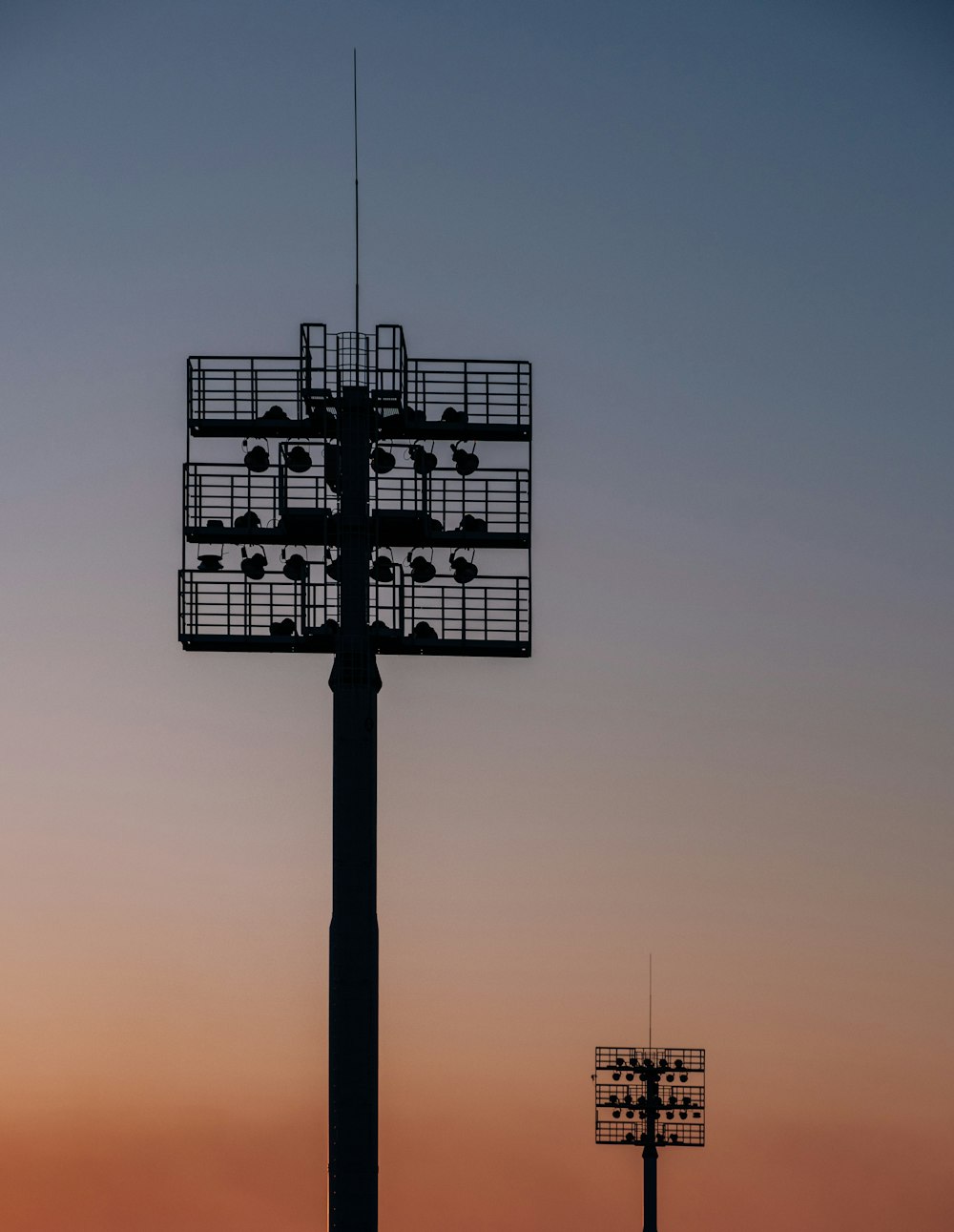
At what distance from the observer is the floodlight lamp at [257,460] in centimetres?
7744

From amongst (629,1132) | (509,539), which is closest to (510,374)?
(509,539)

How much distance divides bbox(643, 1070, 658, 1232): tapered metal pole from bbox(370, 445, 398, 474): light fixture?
58.9 metres

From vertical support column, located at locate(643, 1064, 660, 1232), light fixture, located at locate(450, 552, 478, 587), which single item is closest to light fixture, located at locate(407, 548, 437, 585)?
light fixture, located at locate(450, 552, 478, 587)

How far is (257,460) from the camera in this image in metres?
77.4

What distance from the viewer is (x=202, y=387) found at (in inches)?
3068

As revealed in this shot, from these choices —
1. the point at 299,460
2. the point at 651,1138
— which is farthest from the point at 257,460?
the point at 651,1138

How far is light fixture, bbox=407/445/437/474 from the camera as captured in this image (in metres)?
78.2

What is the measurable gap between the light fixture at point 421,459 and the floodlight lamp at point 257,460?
3.73 meters

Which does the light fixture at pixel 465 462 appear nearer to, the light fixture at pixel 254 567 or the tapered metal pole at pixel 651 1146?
the light fixture at pixel 254 567

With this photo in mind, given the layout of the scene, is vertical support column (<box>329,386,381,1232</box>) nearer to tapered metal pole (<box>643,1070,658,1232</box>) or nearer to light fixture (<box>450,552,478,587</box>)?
light fixture (<box>450,552,478,587</box>)

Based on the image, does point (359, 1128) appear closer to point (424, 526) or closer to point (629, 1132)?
point (424, 526)

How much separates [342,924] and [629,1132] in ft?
201

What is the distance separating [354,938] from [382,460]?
41.1 ft

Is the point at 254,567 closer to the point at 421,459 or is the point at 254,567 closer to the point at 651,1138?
the point at 421,459
